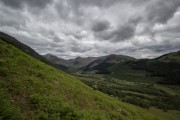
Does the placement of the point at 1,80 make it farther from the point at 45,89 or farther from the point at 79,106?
the point at 79,106

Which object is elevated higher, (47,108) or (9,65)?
(9,65)

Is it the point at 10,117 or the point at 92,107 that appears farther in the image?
the point at 92,107

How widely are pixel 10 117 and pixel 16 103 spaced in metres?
3.66

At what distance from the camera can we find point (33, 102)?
18.5 meters

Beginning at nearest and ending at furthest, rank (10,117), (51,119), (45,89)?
(10,117) → (51,119) → (45,89)

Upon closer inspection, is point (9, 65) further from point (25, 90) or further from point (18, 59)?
point (25, 90)

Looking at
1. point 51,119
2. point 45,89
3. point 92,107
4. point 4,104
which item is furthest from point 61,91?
point 4,104

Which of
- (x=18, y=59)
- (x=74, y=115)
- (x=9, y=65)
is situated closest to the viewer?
(x=74, y=115)

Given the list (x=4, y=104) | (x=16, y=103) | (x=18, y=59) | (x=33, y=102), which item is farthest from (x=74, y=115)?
(x=18, y=59)

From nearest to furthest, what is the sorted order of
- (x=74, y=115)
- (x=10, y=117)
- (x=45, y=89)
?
(x=10, y=117)
(x=74, y=115)
(x=45, y=89)

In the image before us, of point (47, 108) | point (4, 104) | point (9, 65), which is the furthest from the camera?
point (9, 65)

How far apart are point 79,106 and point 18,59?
45.7ft

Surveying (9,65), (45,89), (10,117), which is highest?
(9,65)

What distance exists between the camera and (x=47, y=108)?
60.0ft
